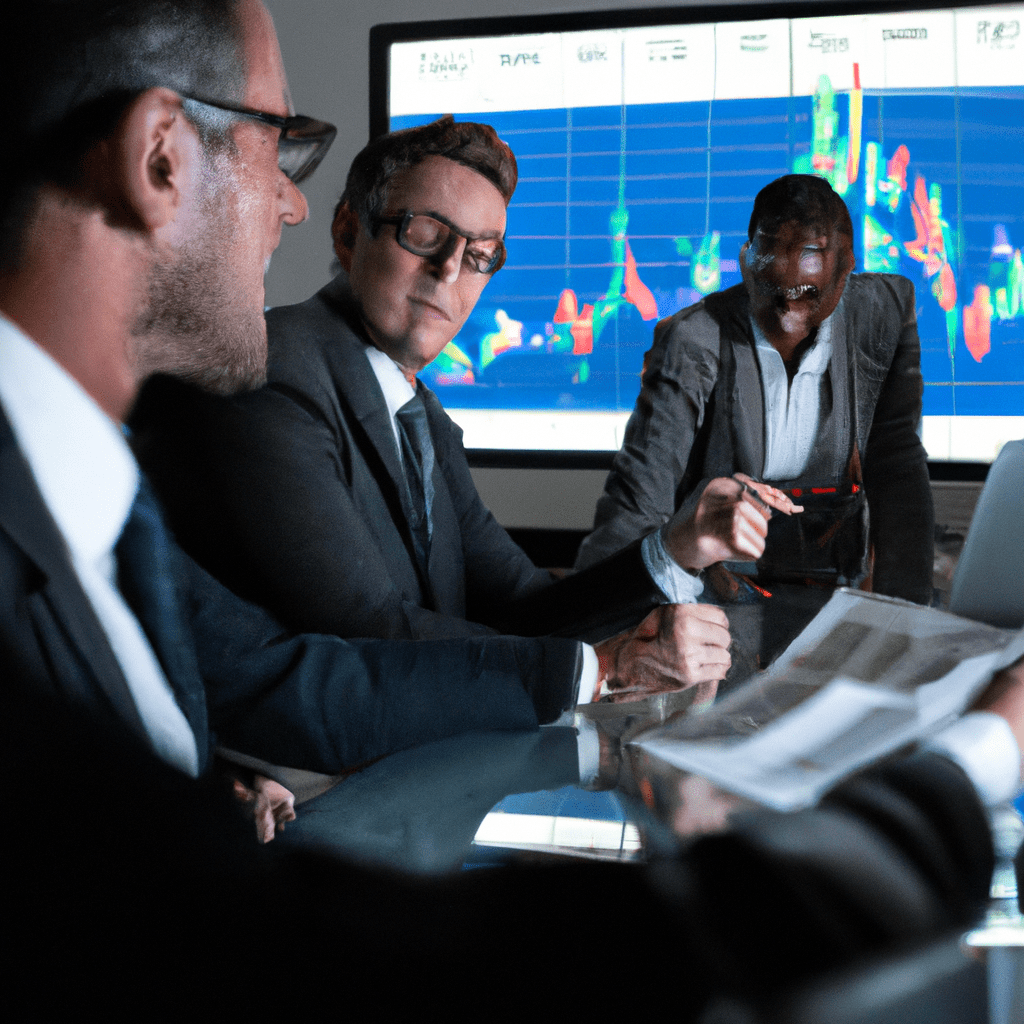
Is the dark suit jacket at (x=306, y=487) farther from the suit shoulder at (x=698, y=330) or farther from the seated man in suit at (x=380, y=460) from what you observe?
the suit shoulder at (x=698, y=330)

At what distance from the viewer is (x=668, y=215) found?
1.82 feet

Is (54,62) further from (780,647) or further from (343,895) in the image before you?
(780,647)

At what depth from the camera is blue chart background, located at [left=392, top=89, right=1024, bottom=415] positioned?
0.53 meters

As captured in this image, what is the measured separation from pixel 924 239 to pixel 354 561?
0.43m

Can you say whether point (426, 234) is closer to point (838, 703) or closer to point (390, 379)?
point (390, 379)

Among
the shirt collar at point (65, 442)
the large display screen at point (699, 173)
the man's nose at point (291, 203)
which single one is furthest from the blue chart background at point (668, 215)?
the shirt collar at point (65, 442)

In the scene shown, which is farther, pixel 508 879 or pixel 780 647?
pixel 780 647

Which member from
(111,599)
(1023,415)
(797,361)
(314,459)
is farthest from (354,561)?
(1023,415)

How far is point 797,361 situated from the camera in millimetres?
548

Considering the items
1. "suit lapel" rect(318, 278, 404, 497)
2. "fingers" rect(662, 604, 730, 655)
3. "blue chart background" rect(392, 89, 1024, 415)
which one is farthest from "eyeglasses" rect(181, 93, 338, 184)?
"fingers" rect(662, 604, 730, 655)

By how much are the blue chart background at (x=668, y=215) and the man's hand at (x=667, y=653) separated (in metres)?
0.16

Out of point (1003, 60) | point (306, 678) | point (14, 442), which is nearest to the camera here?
point (14, 442)

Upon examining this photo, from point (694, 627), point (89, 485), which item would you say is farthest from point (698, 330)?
point (89, 485)

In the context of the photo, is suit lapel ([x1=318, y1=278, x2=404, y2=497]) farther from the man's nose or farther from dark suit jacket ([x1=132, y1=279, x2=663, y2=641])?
the man's nose
